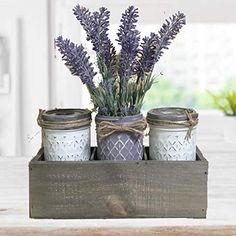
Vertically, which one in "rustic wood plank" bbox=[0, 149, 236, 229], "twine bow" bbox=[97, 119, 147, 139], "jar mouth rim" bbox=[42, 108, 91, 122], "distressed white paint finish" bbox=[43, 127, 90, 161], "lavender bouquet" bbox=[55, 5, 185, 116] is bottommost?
"rustic wood plank" bbox=[0, 149, 236, 229]

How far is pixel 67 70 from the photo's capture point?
3.10m

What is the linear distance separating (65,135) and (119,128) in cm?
10

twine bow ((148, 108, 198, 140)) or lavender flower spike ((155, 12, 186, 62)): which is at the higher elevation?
lavender flower spike ((155, 12, 186, 62))

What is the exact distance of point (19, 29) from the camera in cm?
290

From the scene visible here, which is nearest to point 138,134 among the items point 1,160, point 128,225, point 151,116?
point 151,116

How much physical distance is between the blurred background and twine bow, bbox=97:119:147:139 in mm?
1696

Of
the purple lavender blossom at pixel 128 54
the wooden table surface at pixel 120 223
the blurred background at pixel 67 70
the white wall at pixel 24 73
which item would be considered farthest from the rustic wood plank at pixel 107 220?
the white wall at pixel 24 73

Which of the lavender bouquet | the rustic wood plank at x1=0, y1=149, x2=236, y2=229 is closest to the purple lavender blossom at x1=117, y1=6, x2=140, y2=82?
the lavender bouquet

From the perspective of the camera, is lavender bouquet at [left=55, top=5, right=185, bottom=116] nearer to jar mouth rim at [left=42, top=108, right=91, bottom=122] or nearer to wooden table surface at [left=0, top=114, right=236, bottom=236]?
jar mouth rim at [left=42, top=108, right=91, bottom=122]

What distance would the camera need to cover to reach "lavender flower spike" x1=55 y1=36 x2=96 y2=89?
3.19 ft

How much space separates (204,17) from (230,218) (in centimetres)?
229

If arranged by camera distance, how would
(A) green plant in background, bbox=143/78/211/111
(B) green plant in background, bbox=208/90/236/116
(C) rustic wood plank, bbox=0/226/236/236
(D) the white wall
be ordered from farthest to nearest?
(A) green plant in background, bbox=143/78/211/111, (B) green plant in background, bbox=208/90/236/116, (D) the white wall, (C) rustic wood plank, bbox=0/226/236/236

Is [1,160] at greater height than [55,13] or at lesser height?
lesser

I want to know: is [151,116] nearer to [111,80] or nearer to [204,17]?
[111,80]
